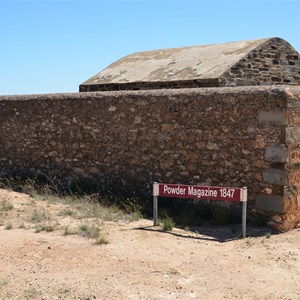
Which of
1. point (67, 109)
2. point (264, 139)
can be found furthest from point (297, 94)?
point (67, 109)

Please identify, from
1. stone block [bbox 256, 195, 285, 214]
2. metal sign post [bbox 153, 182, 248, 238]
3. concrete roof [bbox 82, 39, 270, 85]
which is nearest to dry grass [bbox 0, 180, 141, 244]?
metal sign post [bbox 153, 182, 248, 238]

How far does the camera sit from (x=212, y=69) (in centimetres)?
1147

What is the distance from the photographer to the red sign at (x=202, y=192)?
23.7 ft

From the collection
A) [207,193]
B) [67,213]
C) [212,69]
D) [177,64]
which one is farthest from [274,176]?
[177,64]

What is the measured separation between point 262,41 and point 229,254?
7.40 m

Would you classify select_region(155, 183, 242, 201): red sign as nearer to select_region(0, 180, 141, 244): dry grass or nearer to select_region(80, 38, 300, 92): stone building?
select_region(0, 180, 141, 244): dry grass

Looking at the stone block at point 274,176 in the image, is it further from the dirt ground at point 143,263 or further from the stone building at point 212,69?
the stone building at point 212,69

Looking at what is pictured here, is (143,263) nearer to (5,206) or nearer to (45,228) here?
(45,228)

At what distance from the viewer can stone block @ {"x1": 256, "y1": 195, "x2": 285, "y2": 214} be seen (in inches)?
294

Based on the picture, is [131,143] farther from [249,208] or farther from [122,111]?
[249,208]

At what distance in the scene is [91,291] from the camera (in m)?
5.03

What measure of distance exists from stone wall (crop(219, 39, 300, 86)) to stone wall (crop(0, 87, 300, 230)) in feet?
8.74

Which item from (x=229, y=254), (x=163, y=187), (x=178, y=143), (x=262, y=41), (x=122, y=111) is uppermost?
(x=262, y=41)

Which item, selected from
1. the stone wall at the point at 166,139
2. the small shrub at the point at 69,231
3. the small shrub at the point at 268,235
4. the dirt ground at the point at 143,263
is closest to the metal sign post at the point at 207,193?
the small shrub at the point at 268,235
